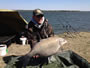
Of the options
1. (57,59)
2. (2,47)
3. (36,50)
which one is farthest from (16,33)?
(36,50)

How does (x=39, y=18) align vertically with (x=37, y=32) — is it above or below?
above

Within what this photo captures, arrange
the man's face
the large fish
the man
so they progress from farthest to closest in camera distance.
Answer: the man < the man's face < the large fish

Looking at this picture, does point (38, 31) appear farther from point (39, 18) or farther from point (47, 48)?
point (47, 48)

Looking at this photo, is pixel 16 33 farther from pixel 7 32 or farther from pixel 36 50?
pixel 36 50

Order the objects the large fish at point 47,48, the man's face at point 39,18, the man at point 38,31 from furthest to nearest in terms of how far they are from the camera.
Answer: the man at point 38,31
the man's face at point 39,18
the large fish at point 47,48

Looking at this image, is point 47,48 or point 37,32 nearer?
point 47,48

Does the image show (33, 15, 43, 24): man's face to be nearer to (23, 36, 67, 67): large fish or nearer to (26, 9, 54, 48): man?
(26, 9, 54, 48): man

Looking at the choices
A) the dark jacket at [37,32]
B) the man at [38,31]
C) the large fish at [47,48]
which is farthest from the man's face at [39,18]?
the large fish at [47,48]

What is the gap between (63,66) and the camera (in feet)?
17.4

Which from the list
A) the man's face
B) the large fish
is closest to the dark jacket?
the man's face

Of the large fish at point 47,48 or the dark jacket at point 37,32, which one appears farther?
the dark jacket at point 37,32

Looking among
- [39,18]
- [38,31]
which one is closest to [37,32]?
[38,31]

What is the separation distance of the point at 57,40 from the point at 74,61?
1.80 m

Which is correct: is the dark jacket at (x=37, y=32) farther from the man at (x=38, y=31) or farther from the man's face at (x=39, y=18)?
the man's face at (x=39, y=18)
